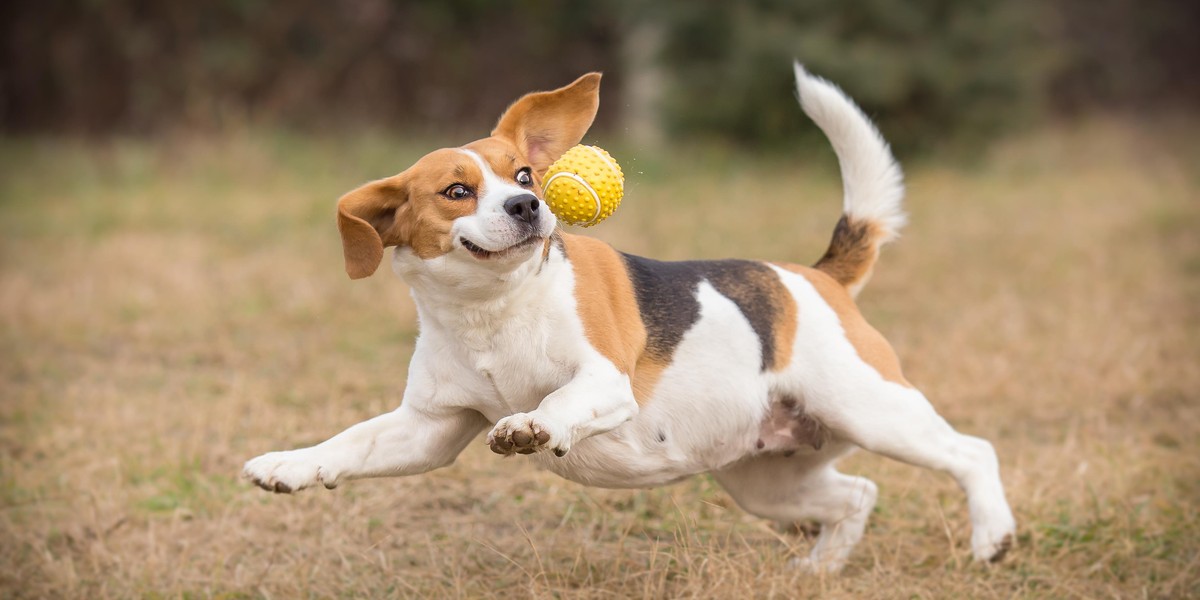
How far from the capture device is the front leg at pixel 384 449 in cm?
363


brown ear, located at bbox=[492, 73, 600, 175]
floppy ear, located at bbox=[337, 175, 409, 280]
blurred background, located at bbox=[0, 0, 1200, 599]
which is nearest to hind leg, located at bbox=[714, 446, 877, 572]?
blurred background, located at bbox=[0, 0, 1200, 599]

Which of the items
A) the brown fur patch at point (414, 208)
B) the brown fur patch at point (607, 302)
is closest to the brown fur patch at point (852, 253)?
the brown fur patch at point (607, 302)

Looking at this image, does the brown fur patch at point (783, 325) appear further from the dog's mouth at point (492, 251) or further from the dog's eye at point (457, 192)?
the dog's eye at point (457, 192)

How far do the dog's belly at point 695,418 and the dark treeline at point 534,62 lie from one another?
10.1m

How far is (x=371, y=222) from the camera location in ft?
12.0

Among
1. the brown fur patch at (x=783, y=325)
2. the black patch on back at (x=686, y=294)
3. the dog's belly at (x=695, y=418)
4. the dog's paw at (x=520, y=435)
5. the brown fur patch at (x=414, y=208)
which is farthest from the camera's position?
the brown fur patch at (x=783, y=325)

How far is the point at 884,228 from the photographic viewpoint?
4.73 metres

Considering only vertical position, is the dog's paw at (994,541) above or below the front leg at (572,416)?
below

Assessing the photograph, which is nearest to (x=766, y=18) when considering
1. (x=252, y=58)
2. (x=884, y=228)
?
(x=252, y=58)

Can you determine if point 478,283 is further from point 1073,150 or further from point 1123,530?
point 1073,150

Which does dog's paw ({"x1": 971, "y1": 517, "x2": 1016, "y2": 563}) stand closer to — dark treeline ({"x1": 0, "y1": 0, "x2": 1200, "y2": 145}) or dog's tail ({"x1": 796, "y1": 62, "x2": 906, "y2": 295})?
dog's tail ({"x1": 796, "y1": 62, "x2": 906, "y2": 295})

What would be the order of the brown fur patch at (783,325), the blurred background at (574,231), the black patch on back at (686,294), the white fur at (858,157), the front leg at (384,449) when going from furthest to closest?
the white fur at (858,157) → the blurred background at (574,231) → the brown fur patch at (783,325) → the black patch on back at (686,294) → the front leg at (384,449)

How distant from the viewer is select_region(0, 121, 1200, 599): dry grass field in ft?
13.9

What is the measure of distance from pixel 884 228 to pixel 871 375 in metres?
0.81
